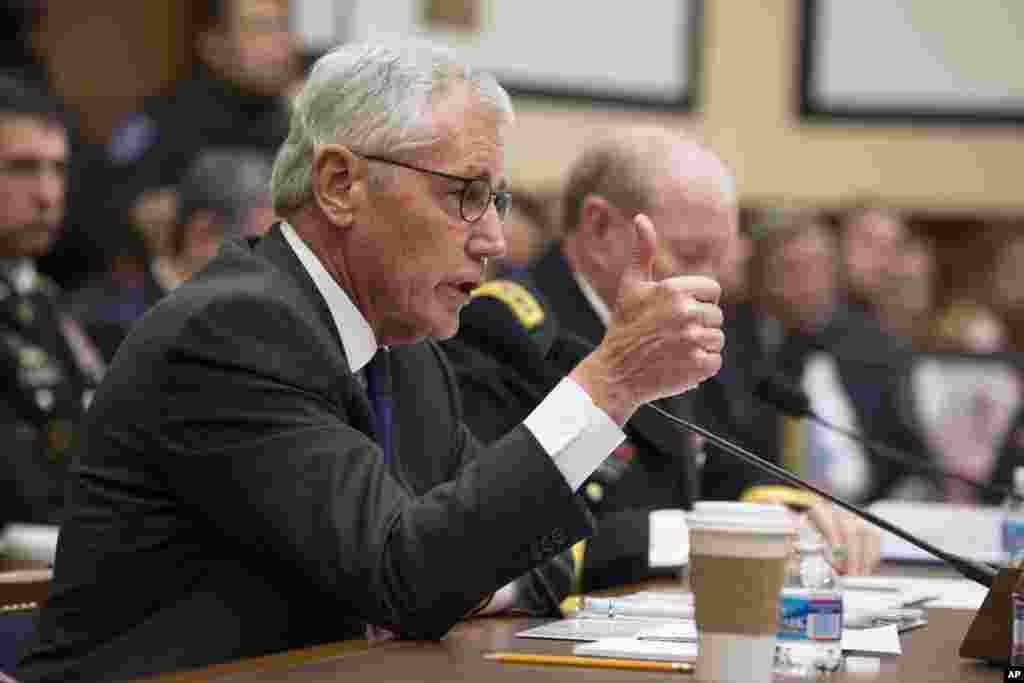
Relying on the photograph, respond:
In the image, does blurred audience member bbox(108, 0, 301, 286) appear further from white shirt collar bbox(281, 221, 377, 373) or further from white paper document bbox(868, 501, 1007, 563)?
white shirt collar bbox(281, 221, 377, 373)

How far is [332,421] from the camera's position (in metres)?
2.04

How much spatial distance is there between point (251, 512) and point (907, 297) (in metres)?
7.44

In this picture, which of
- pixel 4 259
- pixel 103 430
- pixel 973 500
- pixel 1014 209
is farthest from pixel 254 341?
pixel 1014 209

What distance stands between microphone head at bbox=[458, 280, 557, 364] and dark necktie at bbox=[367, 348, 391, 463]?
0.64 meters

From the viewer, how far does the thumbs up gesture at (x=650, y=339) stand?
1.94 meters

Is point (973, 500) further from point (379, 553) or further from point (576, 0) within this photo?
point (379, 553)

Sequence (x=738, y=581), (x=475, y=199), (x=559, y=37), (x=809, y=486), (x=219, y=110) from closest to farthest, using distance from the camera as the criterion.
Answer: (x=738, y=581) < (x=809, y=486) < (x=475, y=199) < (x=219, y=110) < (x=559, y=37)

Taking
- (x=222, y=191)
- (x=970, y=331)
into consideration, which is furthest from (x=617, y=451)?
(x=970, y=331)

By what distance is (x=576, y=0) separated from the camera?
8.80 meters

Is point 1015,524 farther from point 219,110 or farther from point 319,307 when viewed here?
point 219,110

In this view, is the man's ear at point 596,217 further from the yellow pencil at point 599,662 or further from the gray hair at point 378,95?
the yellow pencil at point 599,662

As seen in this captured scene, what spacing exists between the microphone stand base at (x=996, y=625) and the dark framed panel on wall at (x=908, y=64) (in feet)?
26.8

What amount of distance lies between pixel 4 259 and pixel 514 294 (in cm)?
193

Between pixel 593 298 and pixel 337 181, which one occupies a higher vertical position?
pixel 337 181
